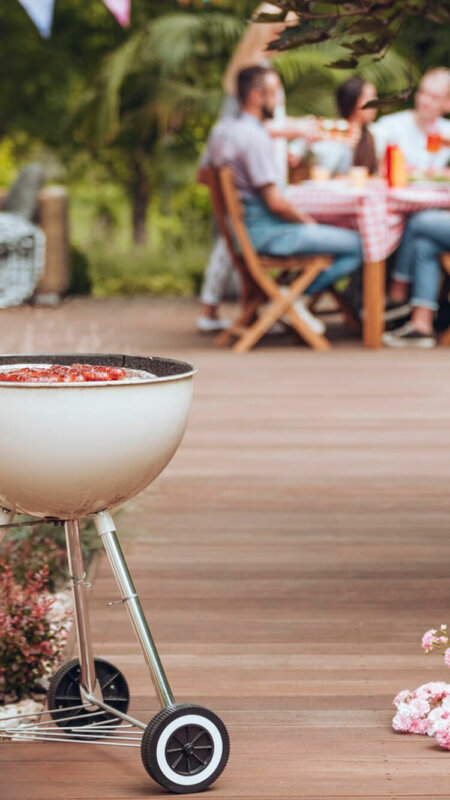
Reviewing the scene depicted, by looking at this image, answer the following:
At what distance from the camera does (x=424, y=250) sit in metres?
7.03

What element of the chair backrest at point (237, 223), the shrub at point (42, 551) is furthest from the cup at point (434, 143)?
the shrub at point (42, 551)

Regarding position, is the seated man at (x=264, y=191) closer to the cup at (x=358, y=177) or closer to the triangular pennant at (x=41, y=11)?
the cup at (x=358, y=177)

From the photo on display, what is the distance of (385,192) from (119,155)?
9664 mm

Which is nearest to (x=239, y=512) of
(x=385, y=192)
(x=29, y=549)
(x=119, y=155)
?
(x=29, y=549)

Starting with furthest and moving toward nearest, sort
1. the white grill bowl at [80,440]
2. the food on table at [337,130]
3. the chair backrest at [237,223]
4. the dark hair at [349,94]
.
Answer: the food on table at [337,130] → the dark hair at [349,94] → the chair backrest at [237,223] → the white grill bowl at [80,440]

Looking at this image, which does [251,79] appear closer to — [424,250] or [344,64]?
[424,250]

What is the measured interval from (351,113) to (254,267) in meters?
1.41

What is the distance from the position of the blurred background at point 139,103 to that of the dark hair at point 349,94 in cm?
204

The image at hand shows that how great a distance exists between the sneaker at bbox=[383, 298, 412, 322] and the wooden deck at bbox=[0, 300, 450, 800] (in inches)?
75.2

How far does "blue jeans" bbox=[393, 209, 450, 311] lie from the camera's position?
6.97 metres

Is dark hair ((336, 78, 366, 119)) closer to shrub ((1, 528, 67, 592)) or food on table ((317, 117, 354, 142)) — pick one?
food on table ((317, 117, 354, 142))

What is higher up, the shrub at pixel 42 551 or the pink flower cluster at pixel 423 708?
the pink flower cluster at pixel 423 708

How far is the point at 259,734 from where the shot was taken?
221cm

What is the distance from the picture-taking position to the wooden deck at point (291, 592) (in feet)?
6.82
